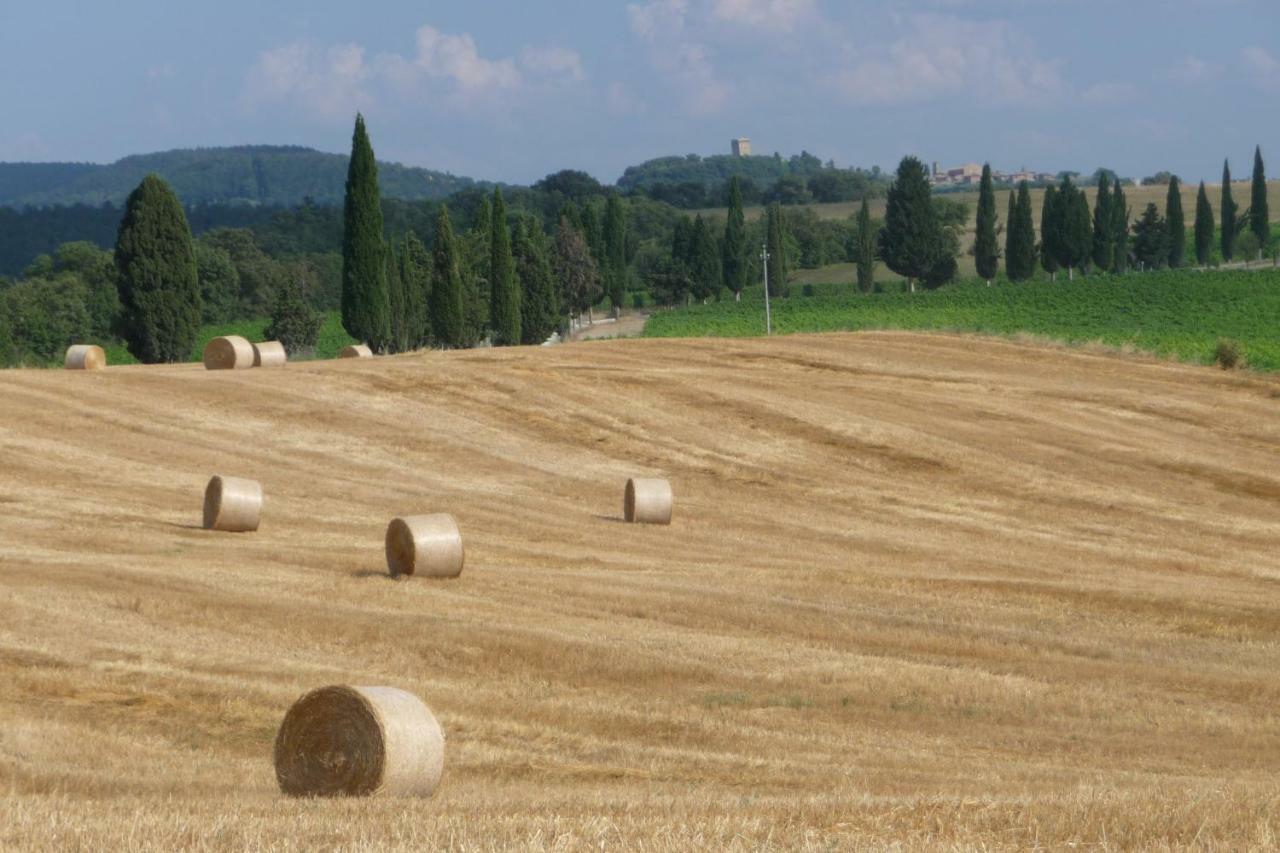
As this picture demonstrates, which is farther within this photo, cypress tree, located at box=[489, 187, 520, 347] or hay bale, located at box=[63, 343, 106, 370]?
cypress tree, located at box=[489, 187, 520, 347]

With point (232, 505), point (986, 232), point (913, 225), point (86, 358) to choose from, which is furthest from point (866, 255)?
point (232, 505)

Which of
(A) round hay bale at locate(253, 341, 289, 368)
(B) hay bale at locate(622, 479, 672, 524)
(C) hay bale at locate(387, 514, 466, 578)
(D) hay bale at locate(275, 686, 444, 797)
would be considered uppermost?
(A) round hay bale at locate(253, 341, 289, 368)

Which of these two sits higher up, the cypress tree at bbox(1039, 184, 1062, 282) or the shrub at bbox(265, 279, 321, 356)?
the cypress tree at bbox(1039, 184, 1062, 282)

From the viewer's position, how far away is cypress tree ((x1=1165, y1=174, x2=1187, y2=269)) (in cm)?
13538

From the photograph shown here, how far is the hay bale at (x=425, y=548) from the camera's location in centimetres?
2022

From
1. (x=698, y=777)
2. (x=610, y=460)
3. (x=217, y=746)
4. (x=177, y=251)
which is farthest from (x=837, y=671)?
(x=177, y=251)

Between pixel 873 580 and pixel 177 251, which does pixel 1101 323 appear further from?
pixel 873 580

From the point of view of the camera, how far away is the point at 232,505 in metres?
23.7

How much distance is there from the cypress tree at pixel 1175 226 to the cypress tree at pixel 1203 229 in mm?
1265

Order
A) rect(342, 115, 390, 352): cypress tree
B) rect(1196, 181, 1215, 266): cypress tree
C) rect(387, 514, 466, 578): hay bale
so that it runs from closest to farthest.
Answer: rect(387, 514, 466, 578): hay bale → rect(342, 115, 390, 352): cypress tree → rect(1196, 181, 1215, 266): cypress tree

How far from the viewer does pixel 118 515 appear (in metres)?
24.8

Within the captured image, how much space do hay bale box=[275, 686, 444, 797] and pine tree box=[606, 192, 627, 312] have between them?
107441 millimetres

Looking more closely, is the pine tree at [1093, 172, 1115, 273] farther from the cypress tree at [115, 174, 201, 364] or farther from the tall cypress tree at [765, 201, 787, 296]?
the cypress tree at [115, 174, 201, 364]

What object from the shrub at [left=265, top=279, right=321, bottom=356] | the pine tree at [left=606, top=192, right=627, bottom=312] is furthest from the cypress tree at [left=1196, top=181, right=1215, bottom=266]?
the shrub at [left=265, top=279, right=321, bottom=356]
